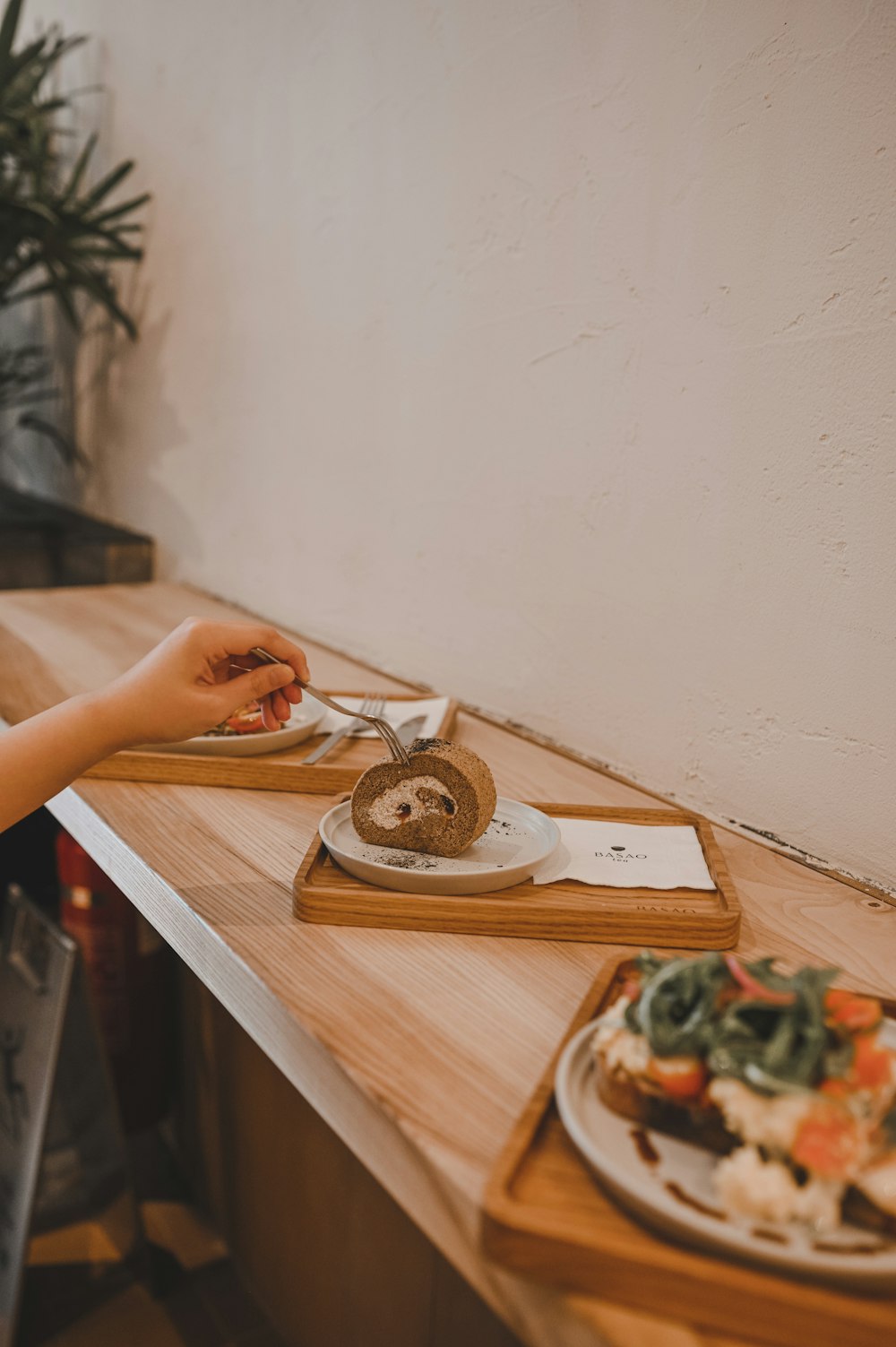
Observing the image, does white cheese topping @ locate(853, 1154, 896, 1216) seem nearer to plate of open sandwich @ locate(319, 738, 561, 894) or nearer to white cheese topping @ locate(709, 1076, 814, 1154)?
white cheese topping @ locate(709, 1076, 814, 1154)

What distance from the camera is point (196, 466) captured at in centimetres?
235

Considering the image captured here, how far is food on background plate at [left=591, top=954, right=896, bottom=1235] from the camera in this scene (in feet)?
1.75

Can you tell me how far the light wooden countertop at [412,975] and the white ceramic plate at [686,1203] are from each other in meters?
0.05

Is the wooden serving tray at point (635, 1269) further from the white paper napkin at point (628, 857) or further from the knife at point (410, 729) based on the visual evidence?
the knife at point (410, 729)

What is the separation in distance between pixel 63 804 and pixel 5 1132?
675 mm

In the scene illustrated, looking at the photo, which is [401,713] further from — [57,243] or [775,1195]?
[57,243]

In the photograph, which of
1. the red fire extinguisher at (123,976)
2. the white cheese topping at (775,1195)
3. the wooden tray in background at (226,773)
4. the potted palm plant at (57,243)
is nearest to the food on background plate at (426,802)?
the wooden tray in background at (226,773)

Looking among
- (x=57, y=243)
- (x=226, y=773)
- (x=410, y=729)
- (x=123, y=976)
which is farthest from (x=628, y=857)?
(x=57, y=243)

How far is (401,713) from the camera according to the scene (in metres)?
1.45

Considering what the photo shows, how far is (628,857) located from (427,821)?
0.21m

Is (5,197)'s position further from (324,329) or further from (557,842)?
(557,842)

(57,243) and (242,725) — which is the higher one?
(57,243)

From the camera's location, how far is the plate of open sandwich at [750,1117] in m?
0.53

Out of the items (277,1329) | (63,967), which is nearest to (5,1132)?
(63,967)
